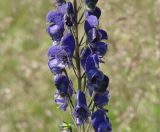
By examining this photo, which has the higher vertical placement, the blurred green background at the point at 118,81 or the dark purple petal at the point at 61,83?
the blurred green background at the point at 118,81

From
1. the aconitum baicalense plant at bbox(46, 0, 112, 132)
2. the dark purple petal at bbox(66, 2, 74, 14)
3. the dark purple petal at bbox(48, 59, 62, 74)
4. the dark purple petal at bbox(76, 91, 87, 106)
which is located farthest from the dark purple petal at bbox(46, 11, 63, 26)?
the dark purple petal at bbox(76, 91, 87, 106)

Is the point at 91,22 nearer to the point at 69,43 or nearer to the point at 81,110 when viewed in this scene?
the point at 69,43

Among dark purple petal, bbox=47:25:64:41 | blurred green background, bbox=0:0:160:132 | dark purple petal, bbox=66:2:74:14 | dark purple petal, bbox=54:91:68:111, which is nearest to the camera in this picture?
dark purple petal, bbox=66:2:74:14

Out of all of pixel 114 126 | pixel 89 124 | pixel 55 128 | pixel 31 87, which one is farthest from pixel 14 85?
pixel 89 124

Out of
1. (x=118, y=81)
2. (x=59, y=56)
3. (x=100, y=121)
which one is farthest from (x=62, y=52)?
(x=118, y=81)

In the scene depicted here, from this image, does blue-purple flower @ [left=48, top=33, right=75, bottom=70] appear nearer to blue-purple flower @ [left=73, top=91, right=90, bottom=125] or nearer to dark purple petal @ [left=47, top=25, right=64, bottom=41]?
dark purple petal @ [left=47, top=25, right=64, bottom=41]

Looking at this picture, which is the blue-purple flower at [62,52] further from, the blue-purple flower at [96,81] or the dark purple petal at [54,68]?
the blue-purple flower at [96,81]

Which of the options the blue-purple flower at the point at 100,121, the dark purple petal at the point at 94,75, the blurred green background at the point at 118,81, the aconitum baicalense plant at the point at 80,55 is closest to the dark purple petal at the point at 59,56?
the aconitum baicalense plant at the point at 80,55
